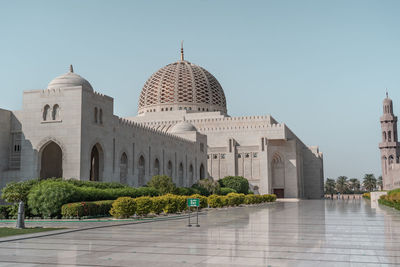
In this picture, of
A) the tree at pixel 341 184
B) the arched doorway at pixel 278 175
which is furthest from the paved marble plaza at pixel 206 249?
the tree at pixel 341 184

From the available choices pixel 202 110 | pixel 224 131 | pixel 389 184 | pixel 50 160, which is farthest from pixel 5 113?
pixel 389 184

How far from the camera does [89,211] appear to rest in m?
16.8

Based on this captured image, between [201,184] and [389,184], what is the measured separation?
38346mm

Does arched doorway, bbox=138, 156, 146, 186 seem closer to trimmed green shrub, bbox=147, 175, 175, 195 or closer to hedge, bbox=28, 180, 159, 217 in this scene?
trimmed green shrub, bbox=147, 175, 175, 195

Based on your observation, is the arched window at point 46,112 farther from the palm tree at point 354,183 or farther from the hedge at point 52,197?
the palm tree at point 354,183

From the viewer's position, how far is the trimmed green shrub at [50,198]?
667 inches

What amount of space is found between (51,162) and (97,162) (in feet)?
9.84

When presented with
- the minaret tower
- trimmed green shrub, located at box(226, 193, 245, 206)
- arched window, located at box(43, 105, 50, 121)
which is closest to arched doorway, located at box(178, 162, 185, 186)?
trimmed green shrub, located at box(226, 193, 245, 206)

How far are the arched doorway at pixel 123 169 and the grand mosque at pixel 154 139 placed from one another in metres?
0.07

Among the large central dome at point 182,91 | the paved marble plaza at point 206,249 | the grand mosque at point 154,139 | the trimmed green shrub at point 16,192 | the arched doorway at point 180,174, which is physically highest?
the large central dome at point 182,91

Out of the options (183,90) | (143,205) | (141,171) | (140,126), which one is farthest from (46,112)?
(183,90)

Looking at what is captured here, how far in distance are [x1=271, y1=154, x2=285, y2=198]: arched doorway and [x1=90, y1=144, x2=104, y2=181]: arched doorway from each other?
28876 mm

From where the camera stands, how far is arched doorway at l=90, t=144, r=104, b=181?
26.2 m

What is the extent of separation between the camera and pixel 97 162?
28.2 metres
